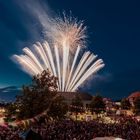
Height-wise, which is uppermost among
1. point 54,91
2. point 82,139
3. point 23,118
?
point 54,91

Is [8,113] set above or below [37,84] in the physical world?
below

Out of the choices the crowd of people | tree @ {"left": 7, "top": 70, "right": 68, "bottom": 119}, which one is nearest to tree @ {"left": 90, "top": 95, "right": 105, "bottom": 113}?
tree @ {"left": 7, "top": 70, "right": 68, "bottom": 119}

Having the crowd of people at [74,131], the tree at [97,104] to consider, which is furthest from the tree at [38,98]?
the tree at [97,104]

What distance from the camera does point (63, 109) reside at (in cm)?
4441

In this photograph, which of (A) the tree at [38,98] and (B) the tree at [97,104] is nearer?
(A) the tree at [38,98]

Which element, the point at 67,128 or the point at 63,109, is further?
the point at 63,109

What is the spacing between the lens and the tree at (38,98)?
143 feet

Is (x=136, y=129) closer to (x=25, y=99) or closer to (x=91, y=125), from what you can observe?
(x=91, y=125)

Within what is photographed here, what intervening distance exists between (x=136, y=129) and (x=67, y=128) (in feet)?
21.9

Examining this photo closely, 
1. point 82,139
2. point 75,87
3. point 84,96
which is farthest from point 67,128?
point 84,96

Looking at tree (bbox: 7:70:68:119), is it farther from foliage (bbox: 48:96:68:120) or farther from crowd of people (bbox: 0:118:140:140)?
crowd of people (bbox: 0:118:140:140)

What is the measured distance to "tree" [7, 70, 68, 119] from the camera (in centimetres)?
4362

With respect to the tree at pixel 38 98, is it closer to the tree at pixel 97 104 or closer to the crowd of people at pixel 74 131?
the crowd of people at pixel 74 131

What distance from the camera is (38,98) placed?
1740 inches
